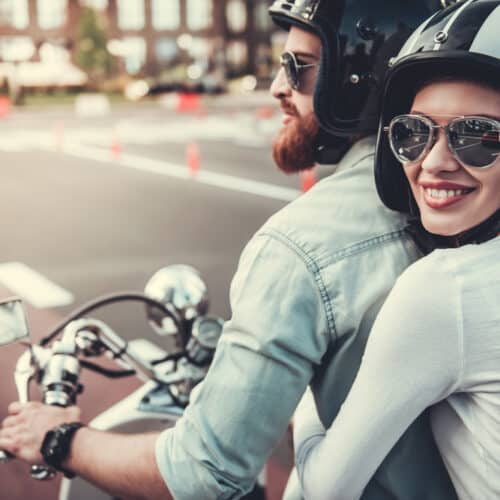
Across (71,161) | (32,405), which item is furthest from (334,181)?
(71,161)

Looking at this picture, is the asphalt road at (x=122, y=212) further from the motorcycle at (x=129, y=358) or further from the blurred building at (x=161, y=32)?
the blurred building at (x=161, y=32)

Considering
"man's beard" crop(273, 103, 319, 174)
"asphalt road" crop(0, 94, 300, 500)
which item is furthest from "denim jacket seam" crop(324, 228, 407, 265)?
"asphalt road" crop(0, 94, 300, 500)

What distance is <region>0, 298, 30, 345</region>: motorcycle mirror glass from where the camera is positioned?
169cm

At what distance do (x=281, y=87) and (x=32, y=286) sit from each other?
539cm

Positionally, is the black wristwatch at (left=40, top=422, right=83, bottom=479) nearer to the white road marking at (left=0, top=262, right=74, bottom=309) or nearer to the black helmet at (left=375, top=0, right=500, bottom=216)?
the black helmet at (left=375, top=0, right=500, bottom=216)

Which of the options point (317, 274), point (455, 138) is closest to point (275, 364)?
point (317, 274)

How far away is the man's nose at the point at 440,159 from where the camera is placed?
154cm

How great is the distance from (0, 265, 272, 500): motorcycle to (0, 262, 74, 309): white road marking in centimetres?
421

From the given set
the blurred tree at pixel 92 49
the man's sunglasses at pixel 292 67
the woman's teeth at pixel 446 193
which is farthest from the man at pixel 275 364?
the blurred tree at pixel 92 49

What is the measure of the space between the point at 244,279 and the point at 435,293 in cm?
35

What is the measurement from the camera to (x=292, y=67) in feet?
6.57

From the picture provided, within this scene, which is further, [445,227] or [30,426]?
[30,426]

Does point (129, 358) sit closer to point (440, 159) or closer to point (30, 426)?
point (30, 426)

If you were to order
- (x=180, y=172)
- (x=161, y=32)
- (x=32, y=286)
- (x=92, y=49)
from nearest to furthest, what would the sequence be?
(x=32, y=286), (x=180, y=172), (x=92, y=49), (x=161, y=32)
